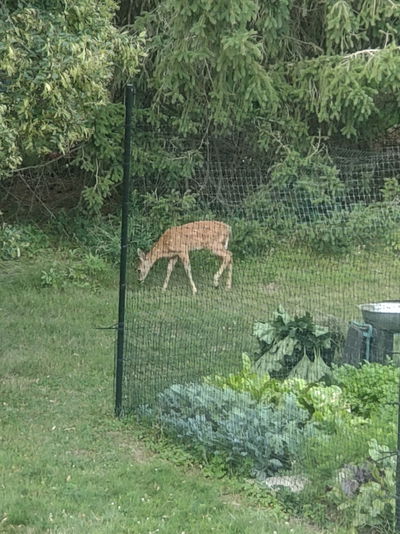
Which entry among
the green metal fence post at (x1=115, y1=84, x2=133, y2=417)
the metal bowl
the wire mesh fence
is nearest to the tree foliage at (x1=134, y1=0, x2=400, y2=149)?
the wire mesh fence

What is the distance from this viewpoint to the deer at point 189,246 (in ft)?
29.1

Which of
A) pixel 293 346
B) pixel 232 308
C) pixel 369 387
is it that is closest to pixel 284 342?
pixel 293 346

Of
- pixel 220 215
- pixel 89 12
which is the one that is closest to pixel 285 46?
pixel 220 215

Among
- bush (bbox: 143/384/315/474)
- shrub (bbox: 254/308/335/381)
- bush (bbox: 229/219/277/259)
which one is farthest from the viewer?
bush (bbox: 229/219/277/259)

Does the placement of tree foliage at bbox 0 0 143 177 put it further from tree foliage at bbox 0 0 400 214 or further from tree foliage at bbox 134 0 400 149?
tree foliage at bbox 134 0 400 149

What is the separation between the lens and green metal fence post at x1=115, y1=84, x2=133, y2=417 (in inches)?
245

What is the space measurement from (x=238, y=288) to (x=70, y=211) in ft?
19.7

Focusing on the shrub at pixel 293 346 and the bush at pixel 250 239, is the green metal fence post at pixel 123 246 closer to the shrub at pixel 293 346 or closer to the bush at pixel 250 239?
the shrub at pixel 293 346

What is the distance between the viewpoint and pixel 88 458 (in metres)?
5.77

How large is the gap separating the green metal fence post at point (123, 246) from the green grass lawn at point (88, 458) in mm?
275

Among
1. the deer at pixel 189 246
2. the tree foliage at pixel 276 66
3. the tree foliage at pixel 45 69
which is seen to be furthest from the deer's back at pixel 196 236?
the tree foliage at pixel 45 69

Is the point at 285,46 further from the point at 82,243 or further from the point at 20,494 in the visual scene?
the point at 20,494

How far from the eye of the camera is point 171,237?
1120 centimetres

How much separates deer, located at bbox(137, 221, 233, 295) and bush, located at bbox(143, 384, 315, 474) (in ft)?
6.27
